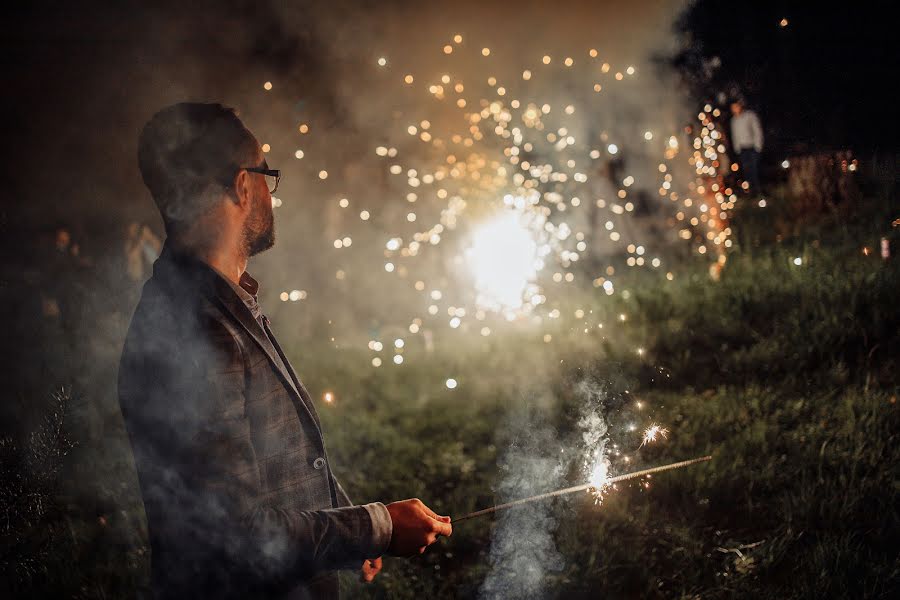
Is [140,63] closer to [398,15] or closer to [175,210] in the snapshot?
[398,15]

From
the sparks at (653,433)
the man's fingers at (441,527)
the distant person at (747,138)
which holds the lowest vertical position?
the man's fingers at (441,527)

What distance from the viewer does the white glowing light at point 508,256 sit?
8.56 m

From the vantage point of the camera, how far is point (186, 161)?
1880 millimetres

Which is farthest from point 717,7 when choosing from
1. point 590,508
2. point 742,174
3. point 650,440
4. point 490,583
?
point 490,583

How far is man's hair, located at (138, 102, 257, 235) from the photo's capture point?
1.86 meters

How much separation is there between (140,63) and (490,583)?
5408 mm

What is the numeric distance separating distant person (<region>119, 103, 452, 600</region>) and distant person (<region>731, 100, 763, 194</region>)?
9.82m

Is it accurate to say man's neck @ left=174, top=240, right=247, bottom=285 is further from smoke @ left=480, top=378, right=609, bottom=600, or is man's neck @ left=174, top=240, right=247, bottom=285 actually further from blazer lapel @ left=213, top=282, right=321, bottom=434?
smoke @ left=480, top=378, right=609, bottom=600

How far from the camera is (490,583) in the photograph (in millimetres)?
3561

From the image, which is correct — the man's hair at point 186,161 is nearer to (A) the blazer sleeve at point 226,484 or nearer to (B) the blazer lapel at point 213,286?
(B) the blazer lapel at point 213,286

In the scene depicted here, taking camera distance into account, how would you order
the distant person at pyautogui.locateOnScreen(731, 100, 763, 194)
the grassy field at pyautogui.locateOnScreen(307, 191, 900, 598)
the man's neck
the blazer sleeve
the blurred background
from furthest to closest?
the distant person at pyautogui.locateOnScreen(731, 100, 763, 194), the blurred background, the grassy field at pyautogui.locateOnScreen(307, 191, 900, 598), the man's neck, the blazer sleeve

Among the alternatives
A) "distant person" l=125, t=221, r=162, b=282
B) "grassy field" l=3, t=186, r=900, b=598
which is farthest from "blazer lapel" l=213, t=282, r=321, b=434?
"distant person" l=125, t=221, r=162, b=282

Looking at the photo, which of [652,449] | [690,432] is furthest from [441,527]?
[690,432]

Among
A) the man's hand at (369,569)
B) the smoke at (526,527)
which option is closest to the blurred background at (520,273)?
the smoke at (526,527)
